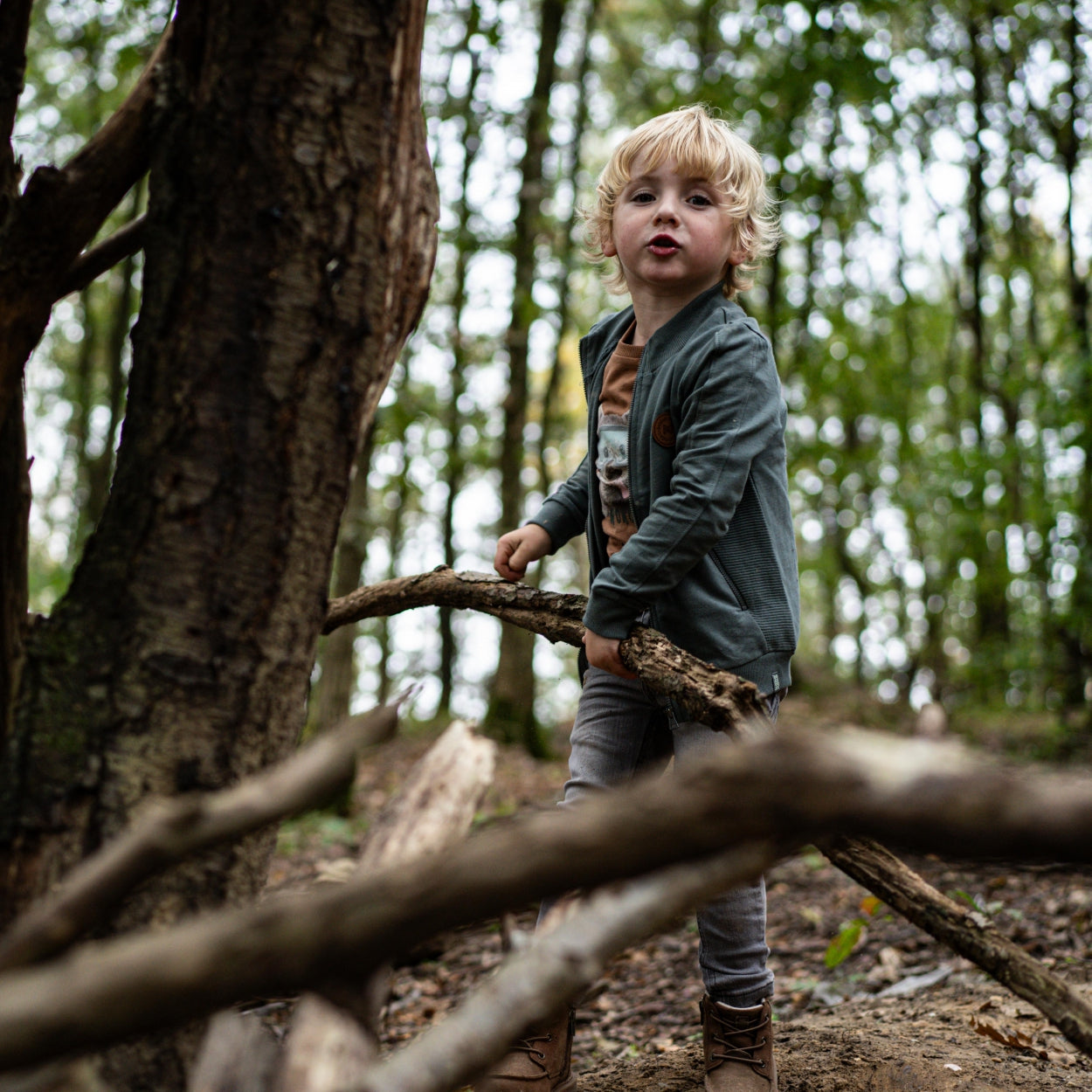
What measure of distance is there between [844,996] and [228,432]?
10.1ft

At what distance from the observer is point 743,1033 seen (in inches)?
88.2

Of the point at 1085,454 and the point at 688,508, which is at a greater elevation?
the point at 1085,454

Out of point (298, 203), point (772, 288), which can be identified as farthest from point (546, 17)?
point (298, 203)

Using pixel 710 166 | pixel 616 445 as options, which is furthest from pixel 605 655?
pixel 710 166

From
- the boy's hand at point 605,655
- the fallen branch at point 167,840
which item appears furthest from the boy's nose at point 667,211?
the fallen branch at point 167,840

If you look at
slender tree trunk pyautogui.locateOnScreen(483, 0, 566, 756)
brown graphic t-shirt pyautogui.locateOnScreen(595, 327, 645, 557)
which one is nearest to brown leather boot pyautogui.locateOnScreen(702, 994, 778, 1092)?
brown graphic t-shirt pyautogui.locateOnScreen(595, 327, 645, 557)

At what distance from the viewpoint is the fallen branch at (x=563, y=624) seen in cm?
169

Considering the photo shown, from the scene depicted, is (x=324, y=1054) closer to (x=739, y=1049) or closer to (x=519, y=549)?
(x=739, y=1049)

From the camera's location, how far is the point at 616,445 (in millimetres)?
2535

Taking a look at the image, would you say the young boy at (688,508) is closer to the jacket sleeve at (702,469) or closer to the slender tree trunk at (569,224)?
the jacket sleeve at (702,469)

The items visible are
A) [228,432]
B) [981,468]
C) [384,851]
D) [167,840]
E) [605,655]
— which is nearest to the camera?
[167,840]

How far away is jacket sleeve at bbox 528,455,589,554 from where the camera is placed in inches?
108

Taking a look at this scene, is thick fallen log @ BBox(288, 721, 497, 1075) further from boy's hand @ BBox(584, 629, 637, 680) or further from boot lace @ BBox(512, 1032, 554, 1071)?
boot lace @ BBox(512, 1032, 554, 1071)

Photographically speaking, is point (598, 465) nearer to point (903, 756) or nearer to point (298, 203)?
point (298, 203)
